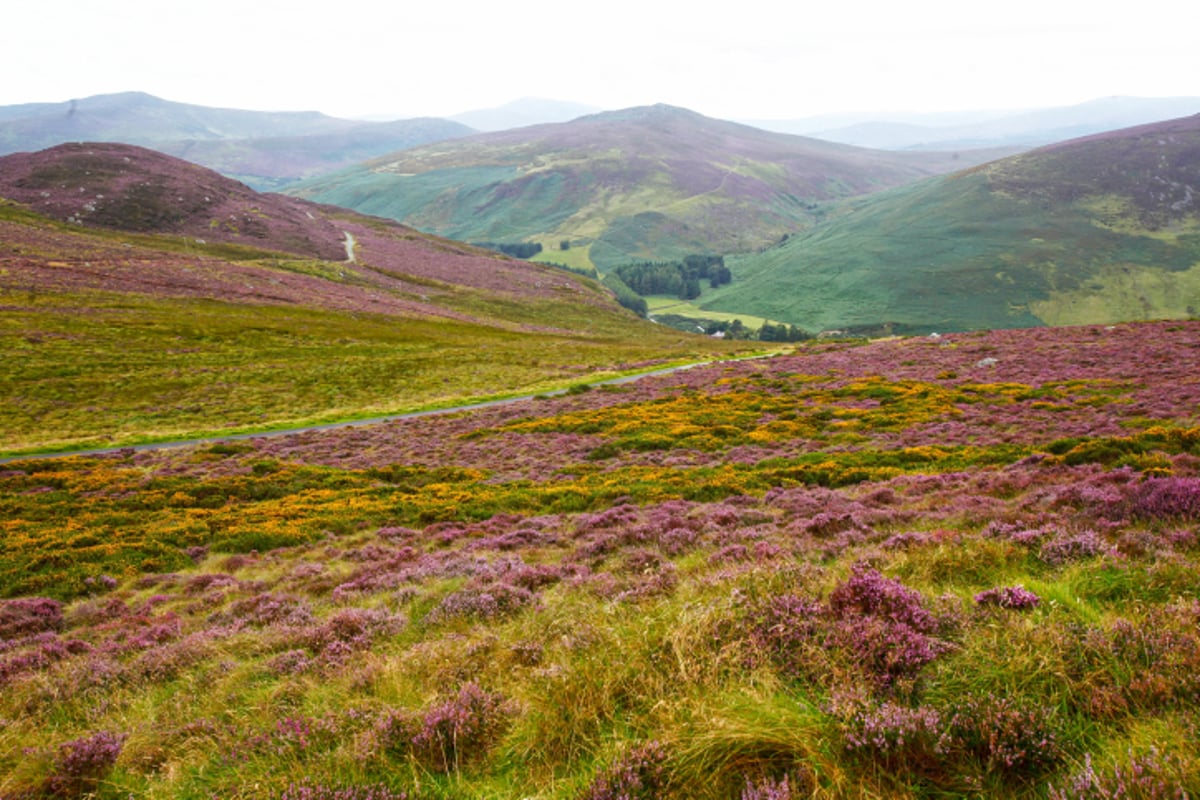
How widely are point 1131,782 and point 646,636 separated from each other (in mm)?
3423

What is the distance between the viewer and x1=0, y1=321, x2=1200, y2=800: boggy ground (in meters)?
3.63

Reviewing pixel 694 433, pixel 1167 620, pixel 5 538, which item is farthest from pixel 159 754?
pixel 694 433

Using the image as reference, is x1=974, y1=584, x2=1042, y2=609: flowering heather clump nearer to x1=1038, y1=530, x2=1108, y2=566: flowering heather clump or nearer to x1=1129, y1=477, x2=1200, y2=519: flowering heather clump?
x1=1038, y1=530, x2=1108, y2=566: flowering heather clump

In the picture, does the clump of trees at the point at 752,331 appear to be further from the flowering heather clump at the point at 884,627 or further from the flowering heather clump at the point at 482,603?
the flowering heather clump at the point at 884,627

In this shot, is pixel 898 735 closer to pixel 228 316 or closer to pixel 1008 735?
pixel 1008 735

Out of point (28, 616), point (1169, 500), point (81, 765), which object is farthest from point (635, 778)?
point (28, 616)

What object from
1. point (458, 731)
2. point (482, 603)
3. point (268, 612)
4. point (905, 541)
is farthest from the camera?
point (268, 612)

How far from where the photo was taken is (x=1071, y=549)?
23.2 ft

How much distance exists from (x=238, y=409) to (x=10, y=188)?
489 ft

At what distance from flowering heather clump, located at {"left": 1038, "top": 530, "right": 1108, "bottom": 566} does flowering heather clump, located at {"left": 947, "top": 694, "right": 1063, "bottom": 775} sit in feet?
13.9

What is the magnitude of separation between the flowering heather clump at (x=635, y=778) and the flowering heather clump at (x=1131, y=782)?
2194 millimetres

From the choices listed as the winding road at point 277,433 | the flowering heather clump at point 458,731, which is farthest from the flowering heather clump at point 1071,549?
the winding road at point 277,433

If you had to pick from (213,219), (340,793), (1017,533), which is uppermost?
(213,219)

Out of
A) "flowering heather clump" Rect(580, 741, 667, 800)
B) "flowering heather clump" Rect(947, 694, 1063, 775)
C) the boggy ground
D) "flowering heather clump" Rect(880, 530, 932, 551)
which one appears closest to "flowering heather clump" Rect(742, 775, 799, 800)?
the boggy ground
